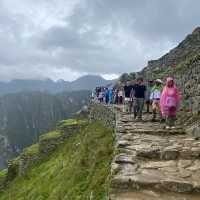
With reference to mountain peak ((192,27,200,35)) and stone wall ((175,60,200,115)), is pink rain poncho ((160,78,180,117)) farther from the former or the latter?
mountain peak ((192,27,200,35))

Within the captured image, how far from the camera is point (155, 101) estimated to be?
22656 millimetres

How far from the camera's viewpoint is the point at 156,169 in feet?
33.7

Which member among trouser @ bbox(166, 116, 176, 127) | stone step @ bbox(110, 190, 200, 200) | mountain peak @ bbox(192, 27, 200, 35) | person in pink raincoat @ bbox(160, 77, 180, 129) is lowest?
stone step @ bbox(110, 190, 200, 200)

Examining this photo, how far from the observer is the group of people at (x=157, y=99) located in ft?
59.8

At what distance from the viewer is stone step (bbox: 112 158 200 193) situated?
9.04m

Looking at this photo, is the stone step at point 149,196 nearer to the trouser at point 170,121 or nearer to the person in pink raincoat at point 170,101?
the trouser at point 170,121

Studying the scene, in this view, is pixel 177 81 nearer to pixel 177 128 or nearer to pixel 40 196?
pixel 177 128

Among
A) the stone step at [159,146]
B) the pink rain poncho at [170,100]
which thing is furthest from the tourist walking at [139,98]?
the stone step at [159,146]

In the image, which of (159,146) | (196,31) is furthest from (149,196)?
(196,31)

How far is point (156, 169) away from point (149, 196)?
171 cm

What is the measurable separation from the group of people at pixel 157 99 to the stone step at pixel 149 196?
28.6 ft

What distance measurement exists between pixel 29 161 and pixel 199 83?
95.7ft

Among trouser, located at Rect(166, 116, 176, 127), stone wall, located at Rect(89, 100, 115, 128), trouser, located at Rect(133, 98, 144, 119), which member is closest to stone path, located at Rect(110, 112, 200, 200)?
trouser, located at Rect(166, 116, 176, 127)

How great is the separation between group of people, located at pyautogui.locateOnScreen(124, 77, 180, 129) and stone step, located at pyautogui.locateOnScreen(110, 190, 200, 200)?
28.6 ft
